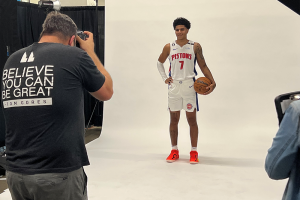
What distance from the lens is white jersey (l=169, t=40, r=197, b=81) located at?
12.0 feet

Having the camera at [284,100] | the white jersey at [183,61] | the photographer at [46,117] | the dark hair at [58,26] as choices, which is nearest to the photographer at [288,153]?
the camera at [284,100]

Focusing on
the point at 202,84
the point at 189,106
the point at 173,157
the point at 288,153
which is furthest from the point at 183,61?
the point at 288,153

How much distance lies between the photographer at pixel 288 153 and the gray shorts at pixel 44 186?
0.78 meters

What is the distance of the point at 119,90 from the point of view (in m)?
5.35

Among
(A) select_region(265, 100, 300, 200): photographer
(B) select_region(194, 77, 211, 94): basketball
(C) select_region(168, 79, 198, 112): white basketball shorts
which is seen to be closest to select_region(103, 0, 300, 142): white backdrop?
(C) select_region(168, 79, 198, 112): white basketball shorts

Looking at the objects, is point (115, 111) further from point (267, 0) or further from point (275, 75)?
point (267, 0)

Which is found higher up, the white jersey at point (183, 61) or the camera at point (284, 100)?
the white jersey at point (183, 61)

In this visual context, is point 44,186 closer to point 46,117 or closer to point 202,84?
point 46,117

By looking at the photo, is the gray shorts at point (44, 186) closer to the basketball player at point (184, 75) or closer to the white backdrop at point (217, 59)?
the basketball player at point (184, 75)

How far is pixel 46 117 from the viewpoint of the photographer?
1.22m

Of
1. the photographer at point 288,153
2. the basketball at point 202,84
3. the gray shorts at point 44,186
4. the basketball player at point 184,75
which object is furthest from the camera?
the basketball player at point 184,75

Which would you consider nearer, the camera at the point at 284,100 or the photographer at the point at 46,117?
the camera at the point at 284,100

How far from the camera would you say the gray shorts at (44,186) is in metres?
1.21

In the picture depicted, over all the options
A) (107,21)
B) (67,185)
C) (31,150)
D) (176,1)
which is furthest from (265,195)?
(107,21)
